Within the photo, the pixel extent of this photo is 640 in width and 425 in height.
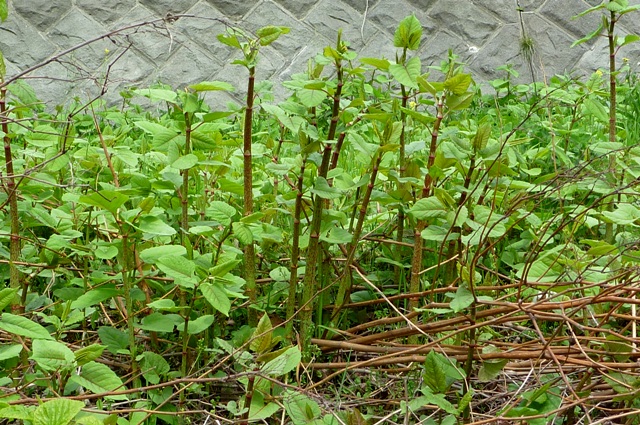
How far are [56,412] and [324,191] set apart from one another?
23.7 inches

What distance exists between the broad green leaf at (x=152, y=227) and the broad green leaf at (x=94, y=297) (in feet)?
0.46

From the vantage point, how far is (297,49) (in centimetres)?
521

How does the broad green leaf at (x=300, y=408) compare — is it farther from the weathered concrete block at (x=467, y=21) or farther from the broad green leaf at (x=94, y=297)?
the weathered concrete block at (x=467, y=21)

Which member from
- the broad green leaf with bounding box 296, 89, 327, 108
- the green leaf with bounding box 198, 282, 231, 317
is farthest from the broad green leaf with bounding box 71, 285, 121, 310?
the broad green leaf with bounding box 296, 89, 327, 108

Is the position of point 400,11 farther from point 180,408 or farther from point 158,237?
point 180,408

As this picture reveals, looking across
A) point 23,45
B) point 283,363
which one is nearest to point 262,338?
point 283,363

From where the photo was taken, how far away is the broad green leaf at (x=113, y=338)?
58.7 inches

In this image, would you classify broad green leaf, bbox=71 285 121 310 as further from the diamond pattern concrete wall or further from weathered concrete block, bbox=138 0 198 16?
weathered concrete block, bbox=138 0 198 16

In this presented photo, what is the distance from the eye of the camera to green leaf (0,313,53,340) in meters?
1.21

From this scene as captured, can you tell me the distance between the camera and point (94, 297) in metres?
1.46

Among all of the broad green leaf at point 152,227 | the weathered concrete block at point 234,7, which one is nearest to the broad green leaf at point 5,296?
the broad green leaf at point 152,227

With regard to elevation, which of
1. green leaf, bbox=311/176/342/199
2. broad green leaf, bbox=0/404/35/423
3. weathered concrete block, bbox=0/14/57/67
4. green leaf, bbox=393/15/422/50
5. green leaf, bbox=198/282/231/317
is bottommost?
weathered concrete block, bbox=0/14/57/67

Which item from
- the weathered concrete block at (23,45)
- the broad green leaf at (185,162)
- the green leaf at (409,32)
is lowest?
the weathered concrete block at (23,45)

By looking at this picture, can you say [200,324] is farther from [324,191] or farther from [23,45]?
[23,45]
